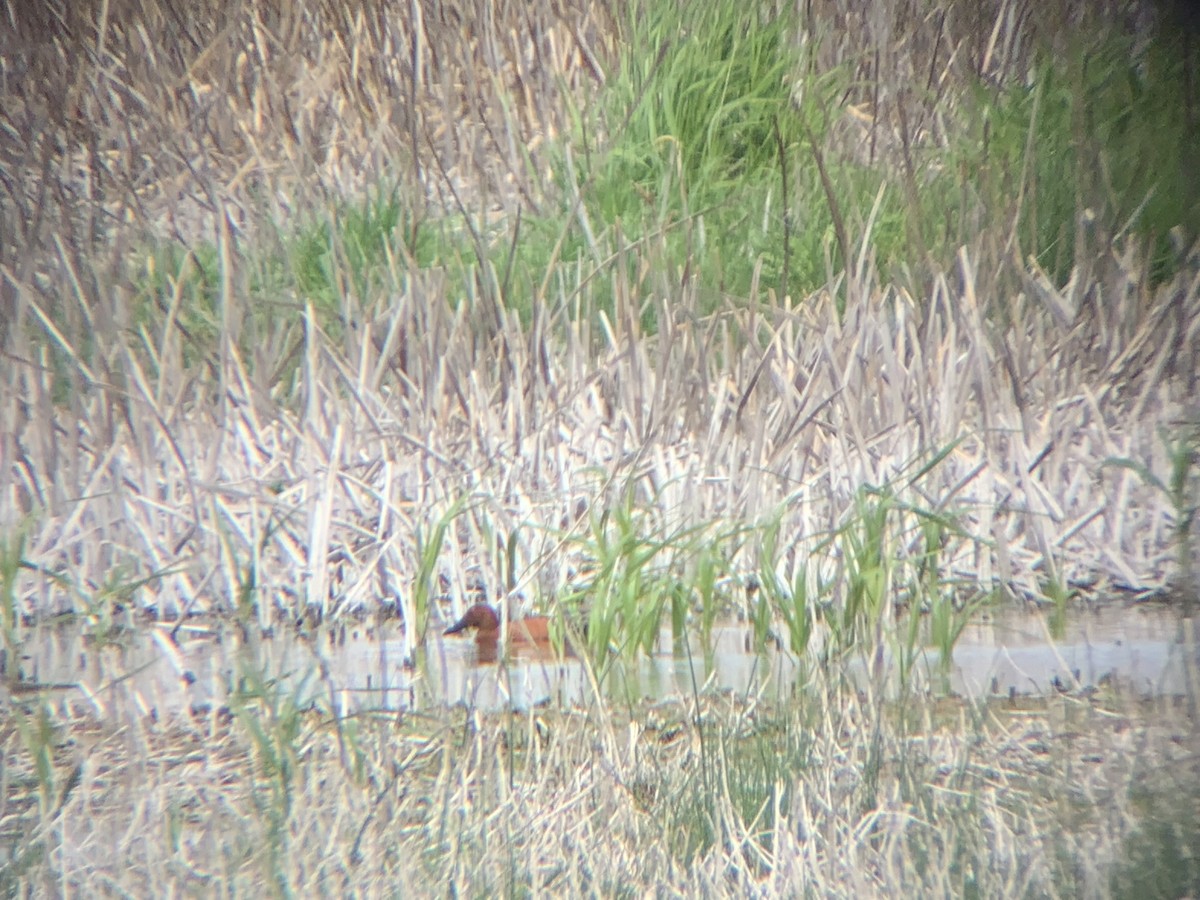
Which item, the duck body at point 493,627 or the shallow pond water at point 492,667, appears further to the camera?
the duck body at point 493,627

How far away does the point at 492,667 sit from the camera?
1.91 m

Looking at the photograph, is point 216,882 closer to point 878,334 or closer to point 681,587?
point 681,587

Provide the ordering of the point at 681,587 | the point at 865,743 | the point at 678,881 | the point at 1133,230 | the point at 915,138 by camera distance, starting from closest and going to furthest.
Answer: the point at 678,881
the point at 865,743
the point at 681,587
the point at 1133,230
the point at 915,138

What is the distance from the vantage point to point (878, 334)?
2.55 m

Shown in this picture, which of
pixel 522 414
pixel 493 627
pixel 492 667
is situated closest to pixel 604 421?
pixel 522 414

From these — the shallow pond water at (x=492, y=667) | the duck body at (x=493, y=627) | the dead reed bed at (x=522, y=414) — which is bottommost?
the shallow pond water at (x=492, y=667)

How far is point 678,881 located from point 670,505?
0.89 meters

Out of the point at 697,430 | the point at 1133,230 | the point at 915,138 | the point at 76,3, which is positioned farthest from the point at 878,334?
the point at 76,3

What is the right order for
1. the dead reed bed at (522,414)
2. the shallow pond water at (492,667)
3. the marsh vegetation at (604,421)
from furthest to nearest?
the dead reed bed at (522,414), the shallow pond water at (492,667), the marsh vegetation at (604,421)

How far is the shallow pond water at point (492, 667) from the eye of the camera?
1.83 metres

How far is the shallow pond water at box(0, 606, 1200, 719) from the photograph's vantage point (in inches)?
72.2

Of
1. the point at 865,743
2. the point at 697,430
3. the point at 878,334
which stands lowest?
the point at 865,743

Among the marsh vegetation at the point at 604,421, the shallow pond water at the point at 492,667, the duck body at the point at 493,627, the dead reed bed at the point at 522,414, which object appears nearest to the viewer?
the marsh vegetation at the point at 604,421

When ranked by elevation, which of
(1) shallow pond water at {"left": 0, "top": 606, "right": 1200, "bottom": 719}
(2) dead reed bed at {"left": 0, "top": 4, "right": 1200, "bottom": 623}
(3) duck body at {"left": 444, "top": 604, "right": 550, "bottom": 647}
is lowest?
(1) shallow pond water at {"left": 0, "top": 606, "right": 1200, "bottom": 719}
